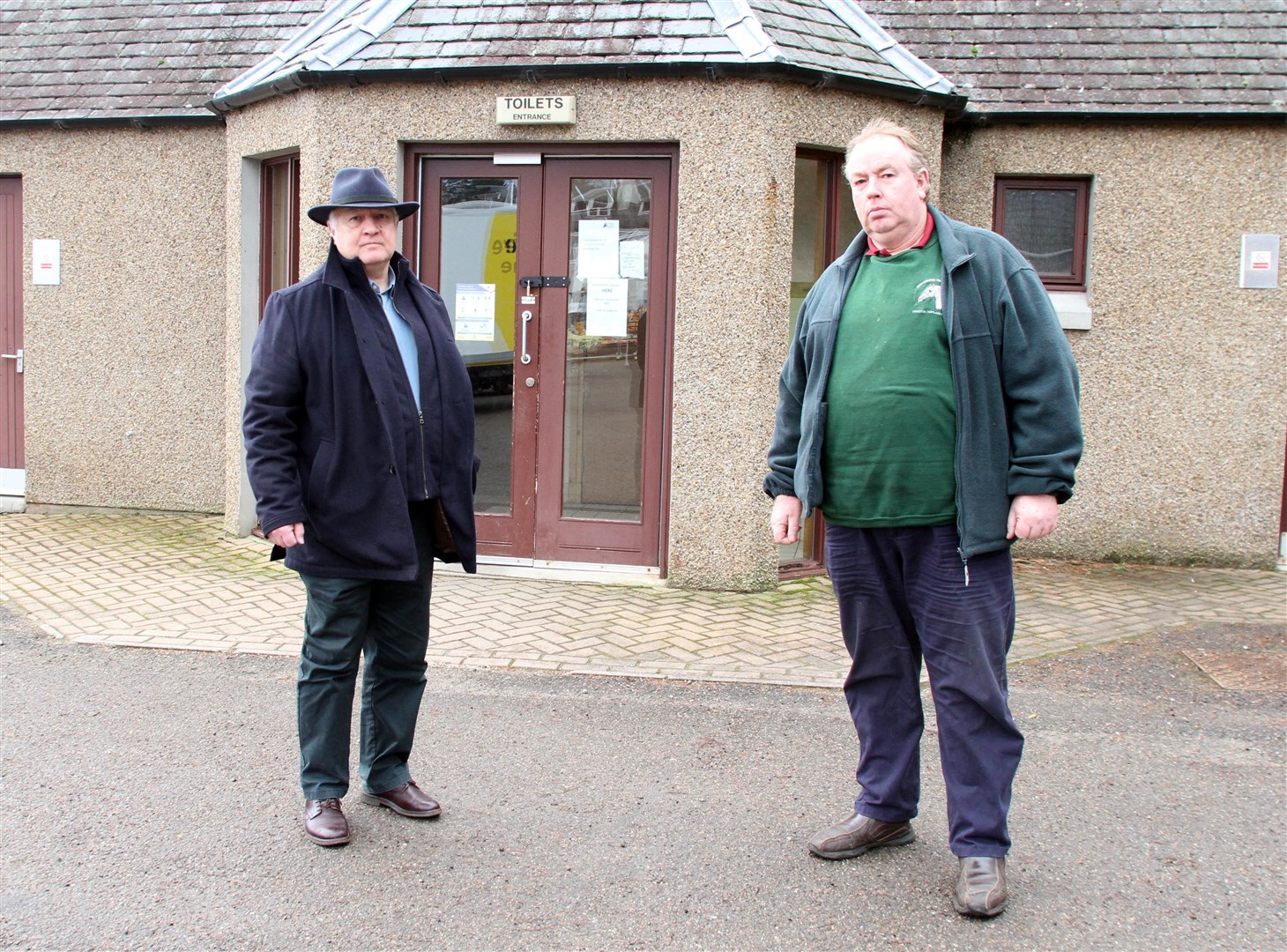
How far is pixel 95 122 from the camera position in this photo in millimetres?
9070

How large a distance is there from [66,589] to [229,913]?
14.4ft

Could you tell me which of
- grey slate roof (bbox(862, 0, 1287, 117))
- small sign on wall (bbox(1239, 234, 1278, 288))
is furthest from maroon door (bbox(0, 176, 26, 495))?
small sign on wall (bbox(1239, 234, 1278, 288))

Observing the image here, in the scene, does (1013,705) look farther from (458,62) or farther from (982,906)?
(458,62)

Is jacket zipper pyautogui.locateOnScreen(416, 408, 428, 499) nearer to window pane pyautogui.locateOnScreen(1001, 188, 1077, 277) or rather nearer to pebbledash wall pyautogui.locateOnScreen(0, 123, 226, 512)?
window pane pyautogui.locateOnScreen(1001, 188, 1077, 277)

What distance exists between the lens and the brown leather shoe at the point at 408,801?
387 cm

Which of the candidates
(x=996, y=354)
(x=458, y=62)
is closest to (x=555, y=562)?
(x=458, y=62)

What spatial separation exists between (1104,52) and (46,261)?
26.4ft

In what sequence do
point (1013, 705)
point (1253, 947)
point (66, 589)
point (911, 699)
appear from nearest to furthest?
1. point (1253, 947)
2. point (911, 699)
3. point (1013, 705)
4. point (66, 589)

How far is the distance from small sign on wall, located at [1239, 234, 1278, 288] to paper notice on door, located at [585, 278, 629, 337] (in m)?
4.18

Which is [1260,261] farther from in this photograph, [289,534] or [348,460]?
[289,534]

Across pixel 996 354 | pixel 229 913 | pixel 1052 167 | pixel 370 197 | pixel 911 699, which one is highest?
pixel 1052 167

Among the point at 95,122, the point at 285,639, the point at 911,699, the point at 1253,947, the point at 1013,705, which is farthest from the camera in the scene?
the point at 95,122

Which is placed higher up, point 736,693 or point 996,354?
point 996,354

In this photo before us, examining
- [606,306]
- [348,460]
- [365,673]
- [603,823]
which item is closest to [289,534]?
[348,460]
